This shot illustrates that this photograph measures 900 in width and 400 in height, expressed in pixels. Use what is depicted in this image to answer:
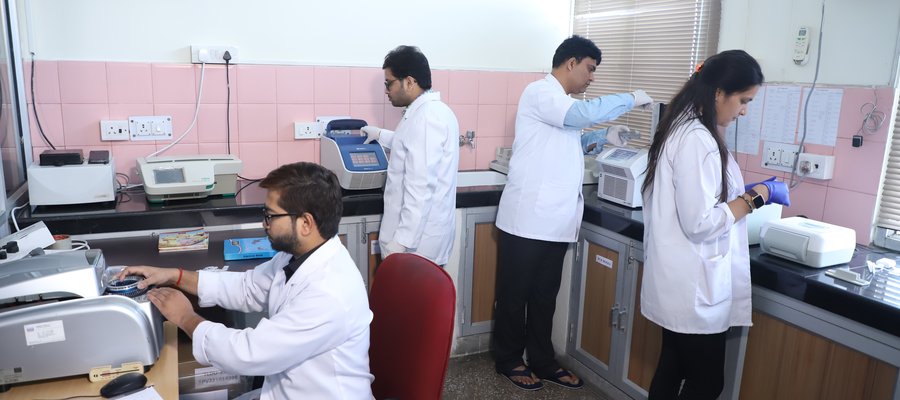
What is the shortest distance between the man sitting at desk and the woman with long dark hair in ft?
3.34

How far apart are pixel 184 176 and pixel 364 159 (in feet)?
2.38

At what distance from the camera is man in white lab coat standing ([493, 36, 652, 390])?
2.58 meters

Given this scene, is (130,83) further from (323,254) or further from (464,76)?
(323,254)

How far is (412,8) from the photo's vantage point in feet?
10.9

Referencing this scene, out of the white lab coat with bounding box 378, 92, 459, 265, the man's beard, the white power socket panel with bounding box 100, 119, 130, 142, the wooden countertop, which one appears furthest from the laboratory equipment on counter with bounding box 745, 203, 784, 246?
the white power socket panel with bounding box 100, 119, 130, 142

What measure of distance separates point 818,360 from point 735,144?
1.11 metres

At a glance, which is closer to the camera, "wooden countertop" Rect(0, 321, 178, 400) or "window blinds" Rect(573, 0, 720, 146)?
"wooden countertop" Rect(0, 321, 178, 400)

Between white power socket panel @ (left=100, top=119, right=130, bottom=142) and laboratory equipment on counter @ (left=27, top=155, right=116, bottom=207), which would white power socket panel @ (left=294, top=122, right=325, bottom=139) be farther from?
laboratory equipment on counter @ (left=27, top=155, right=116, bottom=207)

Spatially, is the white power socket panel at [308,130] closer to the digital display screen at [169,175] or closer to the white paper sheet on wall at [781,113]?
the digital display screen at [169,175]

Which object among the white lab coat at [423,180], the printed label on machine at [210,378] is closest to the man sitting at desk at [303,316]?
the printed label on machine at [210,378]

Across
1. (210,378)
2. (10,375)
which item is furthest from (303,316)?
(210,378)

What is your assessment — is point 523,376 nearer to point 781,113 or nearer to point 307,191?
point 781,113

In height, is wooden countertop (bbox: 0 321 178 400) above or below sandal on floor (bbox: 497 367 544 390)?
above

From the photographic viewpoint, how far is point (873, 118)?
2240mm
